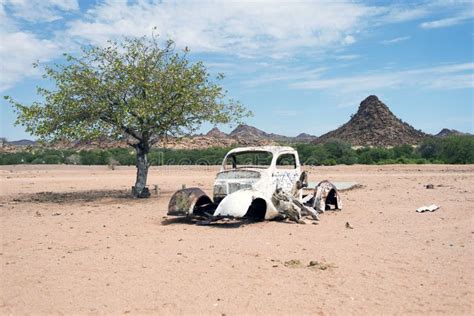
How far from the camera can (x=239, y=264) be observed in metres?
7.33

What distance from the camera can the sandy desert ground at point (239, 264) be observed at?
567 cm

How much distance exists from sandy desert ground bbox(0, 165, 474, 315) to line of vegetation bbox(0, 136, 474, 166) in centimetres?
2677

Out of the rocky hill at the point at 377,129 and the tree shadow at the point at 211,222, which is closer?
the tree shadow at the point at 211,222

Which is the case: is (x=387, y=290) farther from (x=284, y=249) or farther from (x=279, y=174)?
(x=279, y=174)

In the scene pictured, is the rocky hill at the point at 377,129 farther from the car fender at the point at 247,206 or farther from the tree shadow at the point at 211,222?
the tree shadow at the point at 211,222

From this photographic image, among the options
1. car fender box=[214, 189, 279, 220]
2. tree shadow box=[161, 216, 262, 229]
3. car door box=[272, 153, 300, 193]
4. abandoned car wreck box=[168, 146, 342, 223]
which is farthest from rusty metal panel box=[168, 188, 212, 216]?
car door box=[272, 153, 300, 193]

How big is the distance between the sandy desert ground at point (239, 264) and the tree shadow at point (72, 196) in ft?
13.5

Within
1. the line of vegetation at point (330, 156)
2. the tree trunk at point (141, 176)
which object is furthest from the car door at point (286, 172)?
the line of vegetation at point (330, 156)

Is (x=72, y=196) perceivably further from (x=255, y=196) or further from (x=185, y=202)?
(x=255, y=196)

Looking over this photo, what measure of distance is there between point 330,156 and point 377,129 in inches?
891

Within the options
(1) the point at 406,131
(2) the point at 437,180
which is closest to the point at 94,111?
(2) the point at 437,180

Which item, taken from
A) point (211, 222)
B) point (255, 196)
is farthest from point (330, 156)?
point (255, 196)

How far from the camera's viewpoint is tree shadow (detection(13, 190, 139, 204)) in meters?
17.2

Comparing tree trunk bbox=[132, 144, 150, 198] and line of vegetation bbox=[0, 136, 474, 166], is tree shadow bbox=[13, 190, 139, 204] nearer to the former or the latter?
tree trunk bbox=[132, 144, 150, 198]
